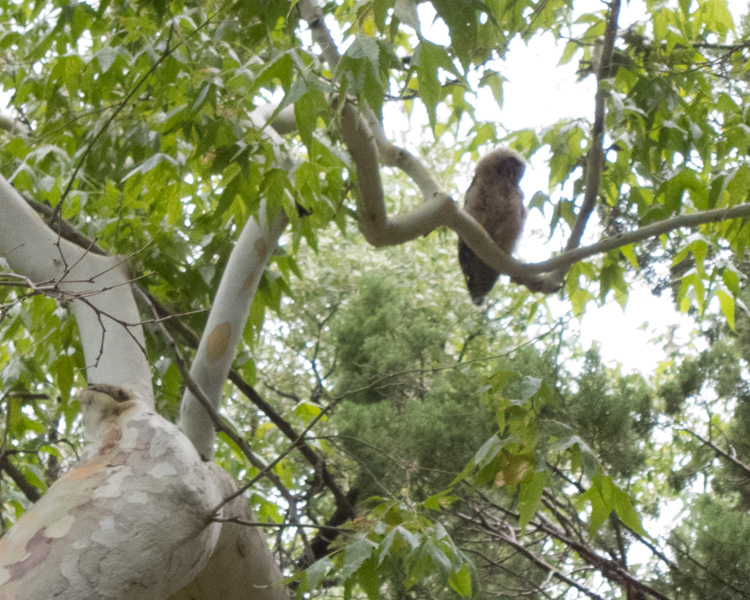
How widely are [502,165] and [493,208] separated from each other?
0.14m

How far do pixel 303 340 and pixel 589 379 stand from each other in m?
1.33

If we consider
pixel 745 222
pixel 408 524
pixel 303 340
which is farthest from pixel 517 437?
pixel 303 340

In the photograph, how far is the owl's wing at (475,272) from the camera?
179cm

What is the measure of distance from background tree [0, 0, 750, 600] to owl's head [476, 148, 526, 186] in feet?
0.23

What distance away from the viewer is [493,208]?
1.83 meters

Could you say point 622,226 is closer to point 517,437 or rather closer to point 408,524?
point 517,437

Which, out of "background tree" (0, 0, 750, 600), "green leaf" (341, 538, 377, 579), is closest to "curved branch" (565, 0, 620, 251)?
"background tree" (0, 0, 750, 600)

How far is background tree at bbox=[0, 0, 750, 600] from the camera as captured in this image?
952mm

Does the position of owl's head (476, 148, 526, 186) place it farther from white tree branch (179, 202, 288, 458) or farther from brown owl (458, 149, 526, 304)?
white tree branch (179, 202, 288, 458)

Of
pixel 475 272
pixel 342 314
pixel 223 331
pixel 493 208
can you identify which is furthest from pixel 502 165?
pixel 223 331

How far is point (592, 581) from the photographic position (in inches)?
90.8

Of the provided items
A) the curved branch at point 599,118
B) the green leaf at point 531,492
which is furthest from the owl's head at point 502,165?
the green leaf at point 531,492

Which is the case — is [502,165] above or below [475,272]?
above

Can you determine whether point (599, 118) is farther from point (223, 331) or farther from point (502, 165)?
point (223, 331)
